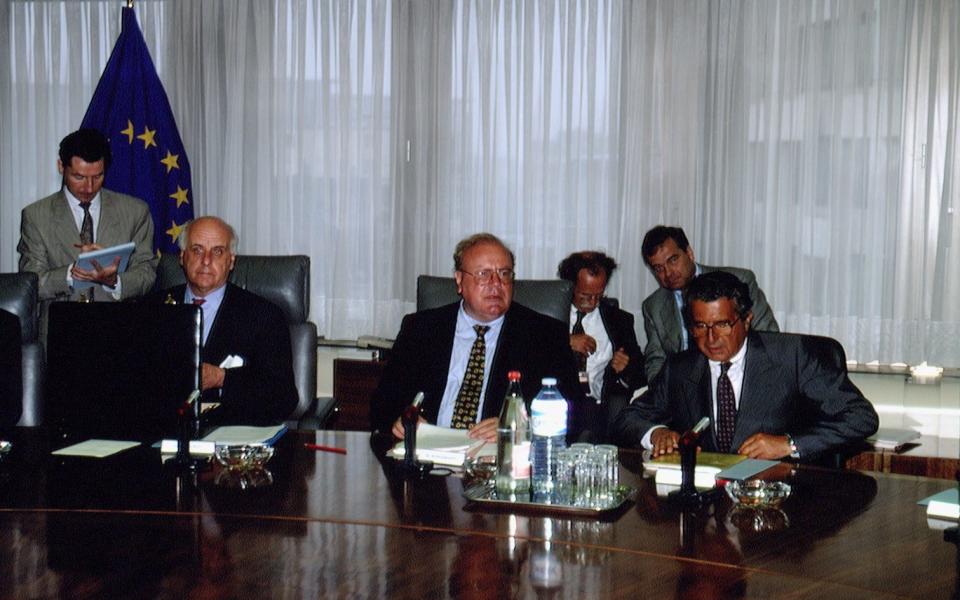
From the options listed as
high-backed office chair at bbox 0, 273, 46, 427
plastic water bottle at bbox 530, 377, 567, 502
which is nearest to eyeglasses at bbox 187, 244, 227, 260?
high-backed office chair at bbox 0, 273, 46, 427

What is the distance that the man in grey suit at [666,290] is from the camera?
4.92m

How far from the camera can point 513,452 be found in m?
2.52

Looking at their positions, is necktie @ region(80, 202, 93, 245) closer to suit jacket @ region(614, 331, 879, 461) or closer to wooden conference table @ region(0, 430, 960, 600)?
wooden conference table @ region(0, 430, 960, 600)

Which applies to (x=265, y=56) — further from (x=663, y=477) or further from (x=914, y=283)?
(x=663, y=477)

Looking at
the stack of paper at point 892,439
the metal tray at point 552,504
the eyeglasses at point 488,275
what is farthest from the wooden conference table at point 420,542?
the stack of paper at point 892,439

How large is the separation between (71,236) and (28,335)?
1.19 meters

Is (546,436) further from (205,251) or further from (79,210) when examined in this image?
(79,210)

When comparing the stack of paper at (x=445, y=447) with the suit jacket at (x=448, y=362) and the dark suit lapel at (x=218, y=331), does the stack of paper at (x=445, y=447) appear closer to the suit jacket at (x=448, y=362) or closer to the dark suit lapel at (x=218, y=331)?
the suit jacket at (x=448, y=362)

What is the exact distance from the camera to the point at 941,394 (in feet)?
17.5

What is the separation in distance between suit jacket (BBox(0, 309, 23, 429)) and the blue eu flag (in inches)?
106

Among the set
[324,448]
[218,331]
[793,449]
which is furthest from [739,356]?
[218,331]

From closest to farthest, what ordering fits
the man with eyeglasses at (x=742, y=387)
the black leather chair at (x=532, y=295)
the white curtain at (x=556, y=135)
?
the man with eyeglasses at (x=742, y=387) → the black leather chair at (x=532, y=295) → the white curtain at (x=556, y=135)

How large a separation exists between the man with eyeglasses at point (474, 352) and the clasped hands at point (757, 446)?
0.69 m

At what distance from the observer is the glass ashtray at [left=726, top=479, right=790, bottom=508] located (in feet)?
7.88
